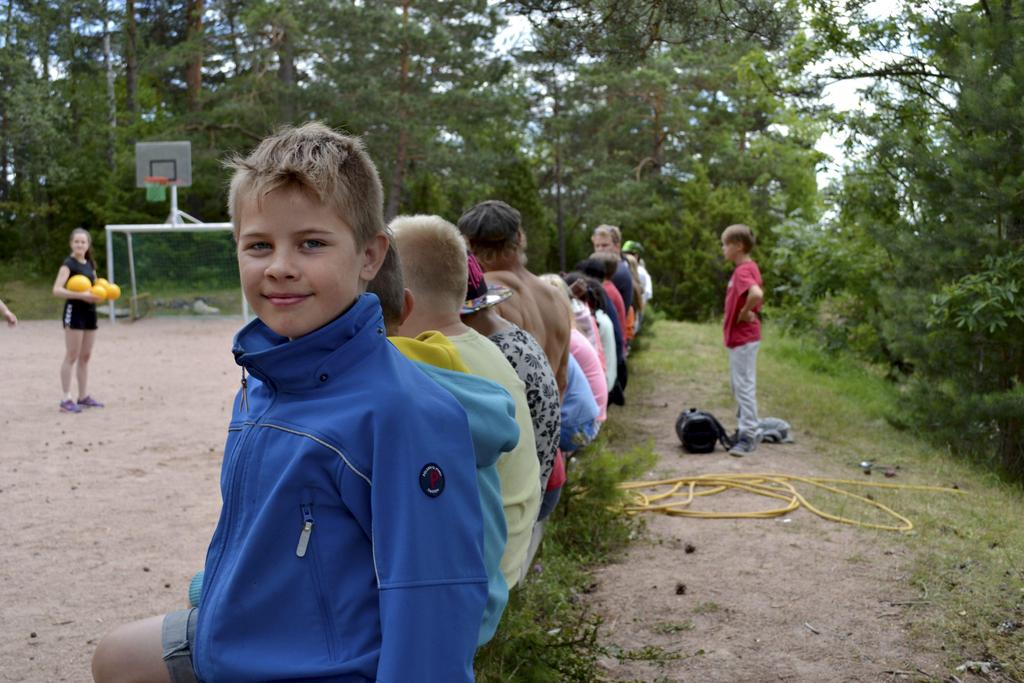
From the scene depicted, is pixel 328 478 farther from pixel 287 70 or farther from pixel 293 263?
pixel 287 70

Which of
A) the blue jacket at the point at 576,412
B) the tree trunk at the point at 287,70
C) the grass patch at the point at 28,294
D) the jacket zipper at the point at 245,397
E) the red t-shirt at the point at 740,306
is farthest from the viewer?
the tree trunk at the point at 287,70

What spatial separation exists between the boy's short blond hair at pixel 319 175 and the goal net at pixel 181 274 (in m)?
25.6

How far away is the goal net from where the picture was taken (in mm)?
27375

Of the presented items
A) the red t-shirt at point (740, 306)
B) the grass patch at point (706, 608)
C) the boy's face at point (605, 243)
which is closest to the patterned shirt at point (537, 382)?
the grass patch at point (706, 608)

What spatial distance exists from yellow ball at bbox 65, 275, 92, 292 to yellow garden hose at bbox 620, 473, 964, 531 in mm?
5996

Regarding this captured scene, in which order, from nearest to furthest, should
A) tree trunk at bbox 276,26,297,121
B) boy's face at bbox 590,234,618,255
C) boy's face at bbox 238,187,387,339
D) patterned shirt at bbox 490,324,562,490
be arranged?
boy's face at bbox 238,187,387,339, patterned shirt at bbox 490,324,562,490, boy's face at bbox 590,234,618,255, tree trunk at bbox 276,26,297,121

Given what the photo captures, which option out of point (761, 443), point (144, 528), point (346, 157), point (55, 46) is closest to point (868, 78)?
point (761, 443)

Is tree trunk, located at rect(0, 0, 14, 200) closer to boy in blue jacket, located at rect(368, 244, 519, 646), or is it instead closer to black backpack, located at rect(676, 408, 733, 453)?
black backpack, located at rect(676, 408, 733, 453)

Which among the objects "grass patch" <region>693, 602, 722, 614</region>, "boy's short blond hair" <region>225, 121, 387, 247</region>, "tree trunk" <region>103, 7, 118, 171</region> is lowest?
"grass patch" <region>693, 602, 722, 614</region>

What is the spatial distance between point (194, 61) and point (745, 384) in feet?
104

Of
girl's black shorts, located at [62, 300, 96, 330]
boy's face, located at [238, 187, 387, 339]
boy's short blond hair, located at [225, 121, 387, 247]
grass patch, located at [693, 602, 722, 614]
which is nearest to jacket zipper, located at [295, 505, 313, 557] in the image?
boy's face, located at [238, 187, 387, 339]

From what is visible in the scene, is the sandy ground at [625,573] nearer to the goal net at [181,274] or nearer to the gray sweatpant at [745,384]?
the gray sweatpant at [745,384]

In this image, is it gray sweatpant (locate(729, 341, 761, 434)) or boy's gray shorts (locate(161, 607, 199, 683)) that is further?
gray sweatpant (locate(729, 341, 761, 434))

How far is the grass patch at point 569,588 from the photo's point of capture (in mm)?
4008
